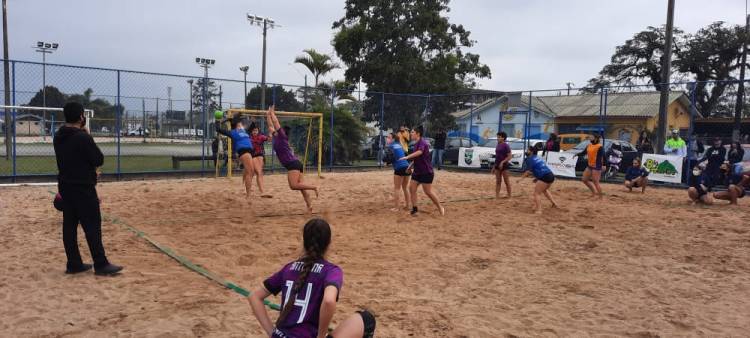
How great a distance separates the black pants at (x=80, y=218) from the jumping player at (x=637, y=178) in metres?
12.8

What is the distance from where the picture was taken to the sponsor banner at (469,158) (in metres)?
20.4

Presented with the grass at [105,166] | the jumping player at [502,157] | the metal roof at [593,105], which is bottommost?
the grass at [105,166]

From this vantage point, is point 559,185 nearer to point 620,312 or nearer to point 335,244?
point 335,244

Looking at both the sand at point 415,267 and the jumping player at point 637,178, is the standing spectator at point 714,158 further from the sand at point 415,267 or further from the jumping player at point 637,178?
the sand at point 415,267

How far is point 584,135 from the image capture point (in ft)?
66.1

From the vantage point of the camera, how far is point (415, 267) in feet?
20.1

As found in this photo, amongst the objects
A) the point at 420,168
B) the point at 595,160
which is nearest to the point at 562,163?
the point at 595,160

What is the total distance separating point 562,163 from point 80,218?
15.3 metres

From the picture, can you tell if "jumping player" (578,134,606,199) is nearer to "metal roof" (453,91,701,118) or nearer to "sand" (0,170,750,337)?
"sand" (0,170,750,337)

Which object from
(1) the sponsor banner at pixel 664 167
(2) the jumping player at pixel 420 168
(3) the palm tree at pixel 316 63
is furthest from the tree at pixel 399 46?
(2) the jumping player at pixel 420 168

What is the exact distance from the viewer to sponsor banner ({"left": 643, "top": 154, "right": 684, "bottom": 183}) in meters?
15.2

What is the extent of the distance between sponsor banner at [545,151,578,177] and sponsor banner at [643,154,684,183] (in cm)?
216

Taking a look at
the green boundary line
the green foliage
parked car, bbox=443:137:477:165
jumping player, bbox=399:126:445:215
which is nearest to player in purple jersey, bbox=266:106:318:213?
jumping player, bbox=399:126:445:215

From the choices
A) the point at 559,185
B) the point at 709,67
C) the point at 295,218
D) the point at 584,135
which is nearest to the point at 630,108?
the point at 584,135
